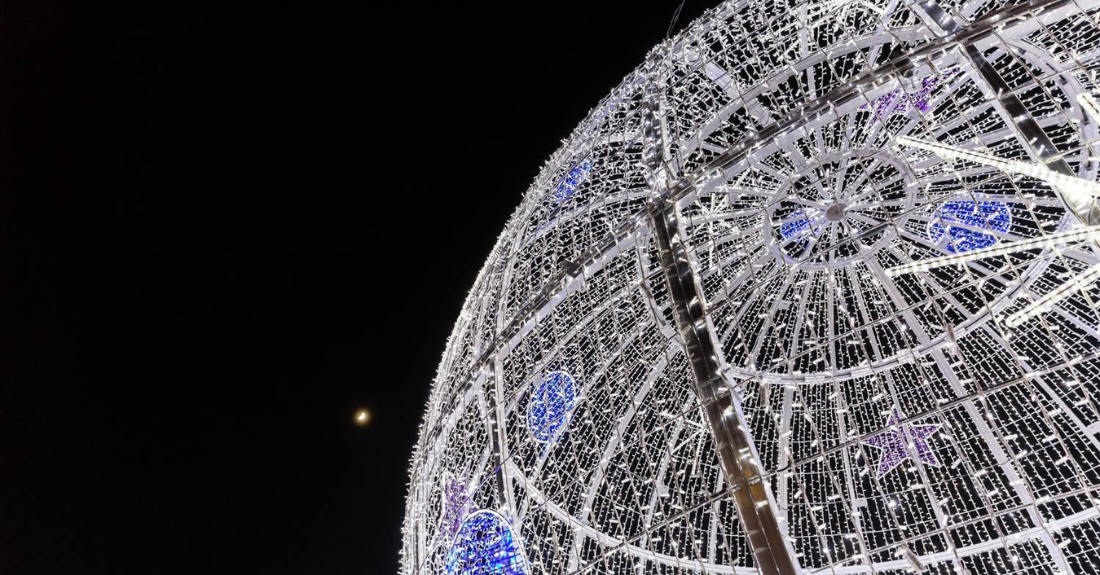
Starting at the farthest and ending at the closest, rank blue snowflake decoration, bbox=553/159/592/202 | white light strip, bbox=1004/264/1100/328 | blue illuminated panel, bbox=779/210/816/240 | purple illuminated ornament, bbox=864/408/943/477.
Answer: purple illuminated ornament, bbox=864/408/943/477, blue illuminated panel, bbox=779/210/816/240, blue snowflake decoration, bbox=553/159/592/202, white light strip, bbox=1004/264/1100/328

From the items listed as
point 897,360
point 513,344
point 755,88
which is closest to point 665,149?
point 755,88

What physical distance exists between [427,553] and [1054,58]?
412 cm

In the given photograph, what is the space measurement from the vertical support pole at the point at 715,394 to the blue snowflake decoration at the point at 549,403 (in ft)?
3.27

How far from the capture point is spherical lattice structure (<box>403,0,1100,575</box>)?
2.75 m

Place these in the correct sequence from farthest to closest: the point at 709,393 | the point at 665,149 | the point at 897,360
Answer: the point at 897,360 → the point at 665,149 → the point at 709,393

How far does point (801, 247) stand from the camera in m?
4.91

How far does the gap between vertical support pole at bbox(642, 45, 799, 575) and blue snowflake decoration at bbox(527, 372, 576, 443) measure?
1.00 m

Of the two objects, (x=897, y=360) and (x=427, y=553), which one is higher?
(x=897, y=360)

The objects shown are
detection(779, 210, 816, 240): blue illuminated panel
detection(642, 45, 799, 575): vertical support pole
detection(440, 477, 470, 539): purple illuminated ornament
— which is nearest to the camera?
detection(642, 45, 799, 575): vertical support pole

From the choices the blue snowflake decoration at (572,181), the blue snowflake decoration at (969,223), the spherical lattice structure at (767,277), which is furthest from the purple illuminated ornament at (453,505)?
the blue snowflake decoration at (969,223)

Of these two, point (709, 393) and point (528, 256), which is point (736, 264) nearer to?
point (528, 256)

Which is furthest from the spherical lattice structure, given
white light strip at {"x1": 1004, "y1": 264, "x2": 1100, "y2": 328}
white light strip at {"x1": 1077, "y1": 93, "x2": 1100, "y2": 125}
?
white light strip at {"x1": 1004, "y1": 264, "x2": 1100, "y2": 328}

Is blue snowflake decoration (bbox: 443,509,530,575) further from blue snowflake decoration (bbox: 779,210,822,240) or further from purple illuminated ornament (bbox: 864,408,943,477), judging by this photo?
purple illuminated ornament (bbox: 864,408,943,477)

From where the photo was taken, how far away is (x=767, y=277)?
396cm
